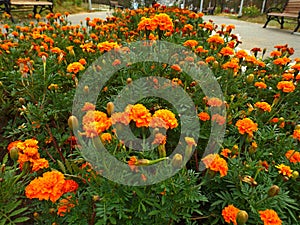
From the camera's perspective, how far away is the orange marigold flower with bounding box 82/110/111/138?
34.3 inches

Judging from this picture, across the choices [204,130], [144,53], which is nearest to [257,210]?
[204,130]

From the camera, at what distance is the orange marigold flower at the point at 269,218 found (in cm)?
91

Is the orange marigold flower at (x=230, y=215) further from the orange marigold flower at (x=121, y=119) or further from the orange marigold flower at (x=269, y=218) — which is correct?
the orange marigold flower at (x=121, y=119)

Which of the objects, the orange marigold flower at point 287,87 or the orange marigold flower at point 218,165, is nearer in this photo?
the orange marigold flower at point 218,165

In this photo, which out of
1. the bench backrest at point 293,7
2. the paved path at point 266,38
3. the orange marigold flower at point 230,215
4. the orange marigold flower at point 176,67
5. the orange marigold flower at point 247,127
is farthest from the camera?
the bench backrest at point 293,7

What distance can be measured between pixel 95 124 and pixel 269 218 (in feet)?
2.26

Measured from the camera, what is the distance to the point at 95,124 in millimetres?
874

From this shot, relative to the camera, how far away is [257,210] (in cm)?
100

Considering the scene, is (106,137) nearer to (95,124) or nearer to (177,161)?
(95,124)

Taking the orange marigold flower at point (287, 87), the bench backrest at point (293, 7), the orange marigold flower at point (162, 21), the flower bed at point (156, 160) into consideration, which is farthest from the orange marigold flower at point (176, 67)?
the bench backrest at point (293, 7)

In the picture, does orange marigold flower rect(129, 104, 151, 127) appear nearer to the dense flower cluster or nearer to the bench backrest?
the dense flower cluster

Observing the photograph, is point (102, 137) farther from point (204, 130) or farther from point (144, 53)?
point (144, 53)

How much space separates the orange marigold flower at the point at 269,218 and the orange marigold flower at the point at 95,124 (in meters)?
0.63

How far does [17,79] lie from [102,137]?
→ 1138 millimetres
